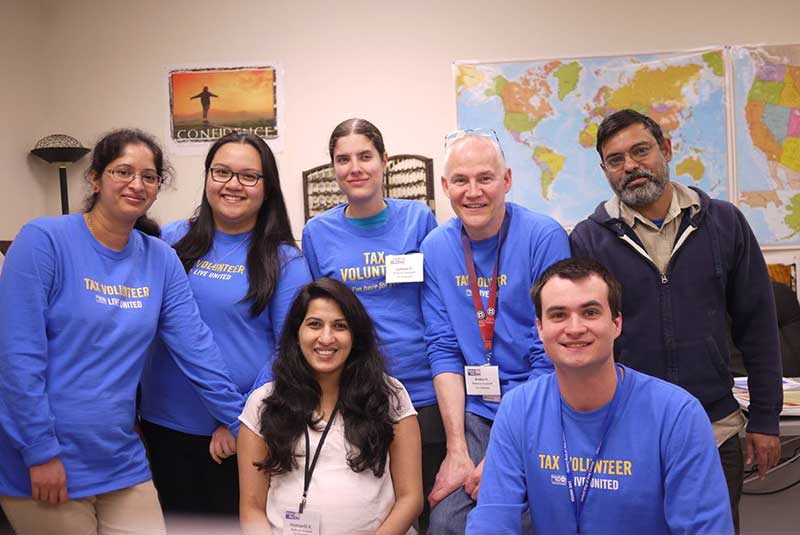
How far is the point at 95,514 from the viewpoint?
6.16 ft

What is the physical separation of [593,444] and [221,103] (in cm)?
369

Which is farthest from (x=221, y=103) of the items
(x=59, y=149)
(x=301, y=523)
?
(x=301, y=523)

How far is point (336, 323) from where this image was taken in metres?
2.03

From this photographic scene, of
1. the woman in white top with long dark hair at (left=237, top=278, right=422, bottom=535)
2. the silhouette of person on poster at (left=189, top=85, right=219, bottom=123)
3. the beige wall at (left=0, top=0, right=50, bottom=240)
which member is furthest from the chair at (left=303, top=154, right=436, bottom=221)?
the woman in white top with long dark hair at (left=237, top=278, right=422, bottom=535)

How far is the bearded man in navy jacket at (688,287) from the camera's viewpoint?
2098 mm

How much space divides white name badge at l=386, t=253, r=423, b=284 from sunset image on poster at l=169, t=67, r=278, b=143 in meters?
2.47

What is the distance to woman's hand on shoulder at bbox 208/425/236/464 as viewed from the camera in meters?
2.08

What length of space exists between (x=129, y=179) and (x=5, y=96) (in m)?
3.04

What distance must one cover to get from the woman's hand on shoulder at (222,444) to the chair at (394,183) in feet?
8.01

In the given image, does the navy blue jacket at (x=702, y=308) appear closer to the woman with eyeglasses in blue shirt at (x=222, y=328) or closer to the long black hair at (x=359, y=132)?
the long black hair at (x=359, y=132)

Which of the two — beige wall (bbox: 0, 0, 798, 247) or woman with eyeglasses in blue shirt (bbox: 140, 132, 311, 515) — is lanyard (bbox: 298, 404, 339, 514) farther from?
beige wall (bbox: 0, 0, 798, 247)

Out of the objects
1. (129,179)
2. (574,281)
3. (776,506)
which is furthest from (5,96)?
(776,506)

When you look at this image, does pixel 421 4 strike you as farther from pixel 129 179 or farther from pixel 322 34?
pixel 129 179

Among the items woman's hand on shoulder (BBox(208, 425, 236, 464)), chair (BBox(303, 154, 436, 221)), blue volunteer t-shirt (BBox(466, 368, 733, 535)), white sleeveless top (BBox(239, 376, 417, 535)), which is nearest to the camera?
blue volunteer t-shirt (BBox(466, 368, 733, 535))
